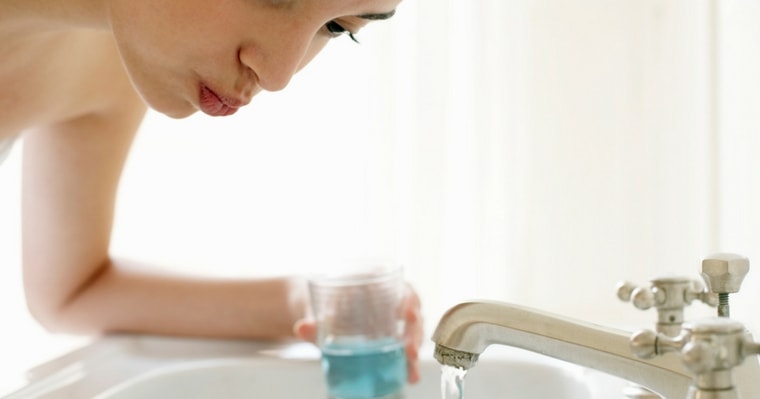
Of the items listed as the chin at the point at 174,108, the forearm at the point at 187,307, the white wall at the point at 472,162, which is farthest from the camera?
the white wall at the point at 472,162

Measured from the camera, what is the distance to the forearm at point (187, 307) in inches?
37.4

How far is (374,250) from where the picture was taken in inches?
71.5

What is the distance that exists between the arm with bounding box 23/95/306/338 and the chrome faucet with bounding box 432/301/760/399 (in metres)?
0.44

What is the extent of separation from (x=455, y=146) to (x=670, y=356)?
1246 mm

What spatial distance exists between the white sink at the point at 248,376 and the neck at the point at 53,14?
1.05 ft

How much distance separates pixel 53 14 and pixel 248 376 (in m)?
0.41

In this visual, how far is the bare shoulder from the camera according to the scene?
1002mm

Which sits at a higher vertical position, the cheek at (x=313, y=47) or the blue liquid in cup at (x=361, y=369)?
the cheek at (x=313, y=47)

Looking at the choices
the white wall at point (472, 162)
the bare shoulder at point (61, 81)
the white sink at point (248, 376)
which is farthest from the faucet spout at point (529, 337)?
the white wall at point (472, 162)

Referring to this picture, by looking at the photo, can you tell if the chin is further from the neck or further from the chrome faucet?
the chrome faucet

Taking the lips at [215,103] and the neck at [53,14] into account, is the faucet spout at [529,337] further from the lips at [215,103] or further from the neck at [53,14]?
the neck at [53,14]

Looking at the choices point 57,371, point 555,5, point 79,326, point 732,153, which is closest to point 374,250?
point 555,5

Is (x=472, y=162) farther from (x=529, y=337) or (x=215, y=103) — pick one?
(x=529, y=337)

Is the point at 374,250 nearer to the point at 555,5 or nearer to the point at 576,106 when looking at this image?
the point at 576,106
